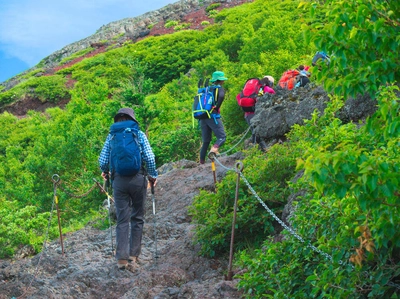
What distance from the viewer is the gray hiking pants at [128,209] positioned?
24.3 feet

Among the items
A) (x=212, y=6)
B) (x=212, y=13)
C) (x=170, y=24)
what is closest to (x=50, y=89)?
(x=170, y=24)

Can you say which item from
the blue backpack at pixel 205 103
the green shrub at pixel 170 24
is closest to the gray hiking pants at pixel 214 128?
the blue backpack at pixel 205 103

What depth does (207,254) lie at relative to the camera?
7.41 m

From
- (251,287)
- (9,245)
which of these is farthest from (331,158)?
(9,245)

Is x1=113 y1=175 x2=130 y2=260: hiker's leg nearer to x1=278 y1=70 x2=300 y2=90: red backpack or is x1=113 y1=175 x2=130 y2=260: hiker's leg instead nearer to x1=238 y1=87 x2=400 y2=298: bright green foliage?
x1=238 y1=87 x2=400 y2=298: bright green foliage

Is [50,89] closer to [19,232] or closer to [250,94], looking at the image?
[19,232]

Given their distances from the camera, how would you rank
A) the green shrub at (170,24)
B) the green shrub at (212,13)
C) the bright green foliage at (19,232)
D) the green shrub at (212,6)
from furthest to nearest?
the green shrub at (212,6), the green shrub at (170,24), the green shrub at (212,13), the bright green foliage at (19,232)

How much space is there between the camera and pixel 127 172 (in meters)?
7.30

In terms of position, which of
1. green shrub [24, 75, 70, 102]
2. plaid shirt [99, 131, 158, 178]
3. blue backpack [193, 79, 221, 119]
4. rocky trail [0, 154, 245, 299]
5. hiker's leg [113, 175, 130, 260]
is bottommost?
rocky trail [0, 154, 245, 299]

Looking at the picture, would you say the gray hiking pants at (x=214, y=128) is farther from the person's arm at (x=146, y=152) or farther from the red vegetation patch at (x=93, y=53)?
the red vegetation patch at (x=93, y=53)

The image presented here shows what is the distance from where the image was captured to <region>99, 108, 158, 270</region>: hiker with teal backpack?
727cm

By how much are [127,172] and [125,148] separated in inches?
11.8

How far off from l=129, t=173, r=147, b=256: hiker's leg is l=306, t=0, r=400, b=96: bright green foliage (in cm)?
408

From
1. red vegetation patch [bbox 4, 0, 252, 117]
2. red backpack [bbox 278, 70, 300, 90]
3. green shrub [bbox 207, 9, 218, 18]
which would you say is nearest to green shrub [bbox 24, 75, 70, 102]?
red vegetation patch [bbox 4, 0, 252, 117]
